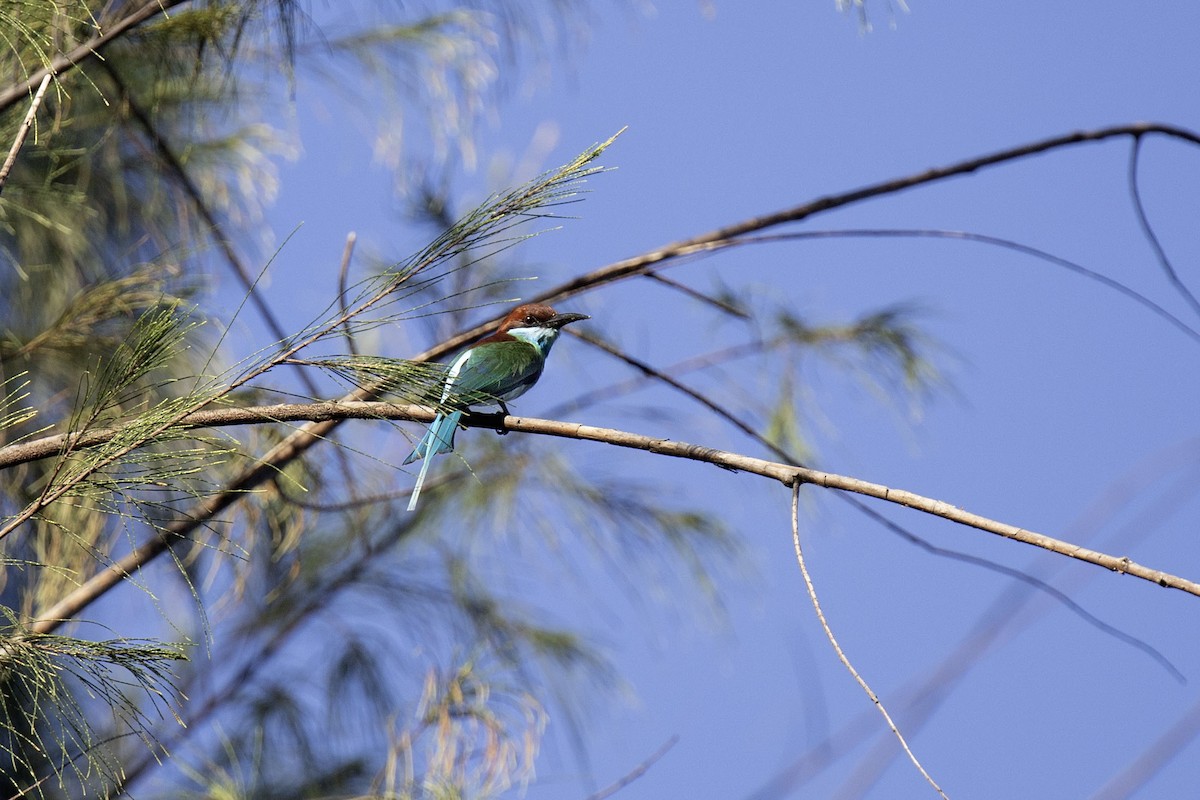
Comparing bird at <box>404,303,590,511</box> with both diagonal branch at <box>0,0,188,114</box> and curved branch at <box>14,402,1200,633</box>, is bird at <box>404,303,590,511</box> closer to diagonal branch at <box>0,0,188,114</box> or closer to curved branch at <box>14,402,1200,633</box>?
curved branch at <box>14,402,1200,633</box>

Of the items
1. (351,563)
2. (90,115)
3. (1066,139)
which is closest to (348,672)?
(351,563)

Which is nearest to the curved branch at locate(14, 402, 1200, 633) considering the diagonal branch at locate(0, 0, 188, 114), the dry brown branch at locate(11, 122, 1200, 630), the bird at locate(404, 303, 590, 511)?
the dry brown branch at locate(11, 122, 1200, 630)

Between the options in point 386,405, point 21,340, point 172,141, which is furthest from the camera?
point 172,141

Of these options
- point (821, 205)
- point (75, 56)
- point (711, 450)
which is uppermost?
point (75, 56)

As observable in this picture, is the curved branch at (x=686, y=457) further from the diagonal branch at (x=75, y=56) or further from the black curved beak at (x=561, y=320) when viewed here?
the black curved beak at (x=561, y=320)

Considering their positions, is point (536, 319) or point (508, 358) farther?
point (536, 319)

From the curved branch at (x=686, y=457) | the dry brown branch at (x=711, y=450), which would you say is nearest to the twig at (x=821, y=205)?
the dry brown branch at (x=711, y=450)

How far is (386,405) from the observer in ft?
5.93

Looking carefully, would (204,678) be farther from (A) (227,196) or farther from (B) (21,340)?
(A) (227,196)

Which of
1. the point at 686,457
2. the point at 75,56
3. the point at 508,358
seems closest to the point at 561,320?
the point at 508,358

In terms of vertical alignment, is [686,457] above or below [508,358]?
below

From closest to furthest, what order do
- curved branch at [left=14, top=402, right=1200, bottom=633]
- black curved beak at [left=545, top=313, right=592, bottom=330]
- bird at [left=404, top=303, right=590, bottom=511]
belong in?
1. curved branch at [left=14, top=402, right=1200, bottom=633]
2. bird at [left=404, top=303, right=590, bottom=511]
3. black curved beak at [left=545, top=313, right=592, bottom=330]

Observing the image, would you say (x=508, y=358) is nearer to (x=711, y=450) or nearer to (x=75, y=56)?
(x=75, y=56)

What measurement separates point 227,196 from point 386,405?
8.77ft
